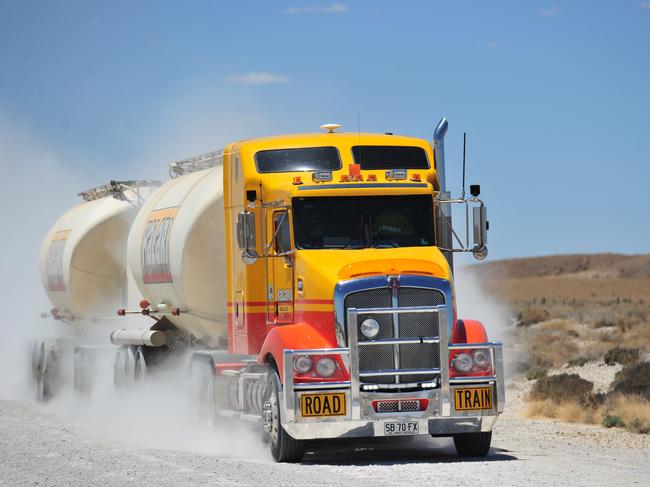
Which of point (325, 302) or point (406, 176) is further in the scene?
point (406, 176)

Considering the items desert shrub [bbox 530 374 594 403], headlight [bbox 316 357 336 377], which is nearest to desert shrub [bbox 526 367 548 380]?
desert shrub [bbox 530 374 594 403]

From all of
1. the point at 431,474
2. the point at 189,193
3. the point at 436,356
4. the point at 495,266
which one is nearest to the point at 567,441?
the point at 436,356

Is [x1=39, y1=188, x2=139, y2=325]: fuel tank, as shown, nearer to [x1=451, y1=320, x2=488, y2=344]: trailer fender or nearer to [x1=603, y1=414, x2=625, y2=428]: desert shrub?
[x1=603, y1=414, x2=625, y2=428]: desert shrub

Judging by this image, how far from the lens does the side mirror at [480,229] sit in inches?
671

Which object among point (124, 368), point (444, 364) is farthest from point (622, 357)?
point (444, 364)

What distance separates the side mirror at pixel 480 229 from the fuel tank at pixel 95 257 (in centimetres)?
1103

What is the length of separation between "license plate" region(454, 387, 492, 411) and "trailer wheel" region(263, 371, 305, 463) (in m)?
1.91

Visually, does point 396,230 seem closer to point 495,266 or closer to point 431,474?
point 431,474

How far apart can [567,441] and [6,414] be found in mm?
11868

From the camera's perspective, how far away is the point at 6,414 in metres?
26.4

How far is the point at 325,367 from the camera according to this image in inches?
622

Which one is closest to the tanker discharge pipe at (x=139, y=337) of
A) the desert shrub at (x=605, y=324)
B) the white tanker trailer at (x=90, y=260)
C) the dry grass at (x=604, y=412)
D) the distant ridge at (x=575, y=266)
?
the white tanker trailer at (x=90, y=260)

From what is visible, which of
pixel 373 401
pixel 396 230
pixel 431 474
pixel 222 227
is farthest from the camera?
pixel 222 227

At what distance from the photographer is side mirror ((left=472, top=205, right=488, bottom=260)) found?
17.0 meters
